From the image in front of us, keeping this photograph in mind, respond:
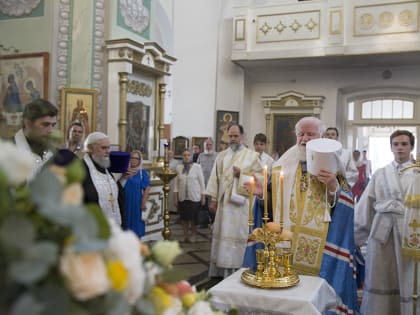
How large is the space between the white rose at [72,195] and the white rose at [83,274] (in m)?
0.07

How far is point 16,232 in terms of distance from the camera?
22.7 inches

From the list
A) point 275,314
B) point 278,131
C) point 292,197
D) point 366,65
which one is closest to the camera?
point 275,314

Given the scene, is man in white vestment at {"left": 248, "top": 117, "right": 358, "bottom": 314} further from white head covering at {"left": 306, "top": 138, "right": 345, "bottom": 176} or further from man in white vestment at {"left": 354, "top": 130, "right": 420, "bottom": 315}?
man in white vestment at {"left": 354, "top": 130, "right": 420, "bottom": 315}

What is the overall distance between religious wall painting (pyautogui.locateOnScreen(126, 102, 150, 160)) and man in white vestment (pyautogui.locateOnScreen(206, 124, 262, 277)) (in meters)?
1.77

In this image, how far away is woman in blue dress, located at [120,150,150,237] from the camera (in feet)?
19.0

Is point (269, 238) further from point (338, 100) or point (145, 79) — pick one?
point (338, 100)

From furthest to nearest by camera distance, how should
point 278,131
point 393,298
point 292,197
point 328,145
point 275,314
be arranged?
1. point 278,131
2. point 393,298
3. point 292,197
4. point 328,145
5. point 275,314

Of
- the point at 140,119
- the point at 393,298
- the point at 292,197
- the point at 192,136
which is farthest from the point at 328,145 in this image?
the point at 192,136

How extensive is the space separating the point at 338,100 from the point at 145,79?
709cm

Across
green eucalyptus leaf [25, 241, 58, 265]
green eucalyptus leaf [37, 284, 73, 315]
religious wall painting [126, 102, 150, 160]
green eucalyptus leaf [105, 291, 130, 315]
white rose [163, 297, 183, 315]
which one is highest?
religious wall painting [126, 102, 150, 160]

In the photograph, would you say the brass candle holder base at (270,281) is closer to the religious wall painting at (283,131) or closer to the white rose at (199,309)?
the white rose at (199,309)

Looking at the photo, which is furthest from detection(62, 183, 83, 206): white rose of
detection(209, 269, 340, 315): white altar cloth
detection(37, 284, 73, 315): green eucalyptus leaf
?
detection(209, 269, 340, 315): white altar cloth

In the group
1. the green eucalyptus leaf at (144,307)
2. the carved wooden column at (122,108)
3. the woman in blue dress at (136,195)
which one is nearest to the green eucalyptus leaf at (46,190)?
the green eucalyptus leaf at (144,307)

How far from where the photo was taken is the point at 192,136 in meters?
12.7
